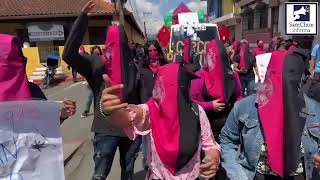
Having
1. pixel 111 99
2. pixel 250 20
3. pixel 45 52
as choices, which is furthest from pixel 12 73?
pixel 250 20

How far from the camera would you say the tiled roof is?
29062mm

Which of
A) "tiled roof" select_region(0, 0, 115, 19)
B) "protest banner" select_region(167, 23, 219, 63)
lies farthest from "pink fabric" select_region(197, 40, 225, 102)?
"tiled roof" select_region(0, 0, 115, 19)

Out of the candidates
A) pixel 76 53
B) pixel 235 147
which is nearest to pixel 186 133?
pixel 235 147

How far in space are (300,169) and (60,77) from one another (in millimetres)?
21263

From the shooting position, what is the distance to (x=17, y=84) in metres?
2.63

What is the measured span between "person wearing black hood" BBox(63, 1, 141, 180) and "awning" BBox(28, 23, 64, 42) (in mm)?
24076

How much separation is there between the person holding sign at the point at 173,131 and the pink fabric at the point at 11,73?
461 mm

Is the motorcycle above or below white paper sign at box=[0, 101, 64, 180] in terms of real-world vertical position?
below

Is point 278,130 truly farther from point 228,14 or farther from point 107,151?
point 228,14

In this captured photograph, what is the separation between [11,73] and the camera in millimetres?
2607

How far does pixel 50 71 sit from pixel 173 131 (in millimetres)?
18842

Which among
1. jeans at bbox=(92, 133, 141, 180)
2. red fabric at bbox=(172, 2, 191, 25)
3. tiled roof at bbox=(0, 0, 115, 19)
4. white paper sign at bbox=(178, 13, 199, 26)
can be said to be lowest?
jeans at bbox=(92, 133, 141, 180)

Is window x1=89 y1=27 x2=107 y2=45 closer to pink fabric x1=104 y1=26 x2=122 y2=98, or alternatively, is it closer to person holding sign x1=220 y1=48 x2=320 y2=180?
pink fabric x1=104 y1=26 x2=122 y2=98

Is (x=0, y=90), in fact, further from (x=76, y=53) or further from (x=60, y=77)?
(x=60, y=77)
